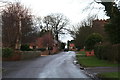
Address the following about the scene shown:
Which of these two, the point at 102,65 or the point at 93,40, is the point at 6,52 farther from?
the point at 102,65

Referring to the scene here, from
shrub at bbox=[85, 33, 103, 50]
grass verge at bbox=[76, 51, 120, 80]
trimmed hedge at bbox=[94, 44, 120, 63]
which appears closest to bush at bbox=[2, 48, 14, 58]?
grass verge at bbox=[76, 51, 120, 80]

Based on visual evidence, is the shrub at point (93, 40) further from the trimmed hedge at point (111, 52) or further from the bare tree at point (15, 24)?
the trimmed hedge at point (111, 52)

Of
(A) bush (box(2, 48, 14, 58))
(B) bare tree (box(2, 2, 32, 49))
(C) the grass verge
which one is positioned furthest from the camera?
(B) bare tree (box(2, 2, 32, 49))

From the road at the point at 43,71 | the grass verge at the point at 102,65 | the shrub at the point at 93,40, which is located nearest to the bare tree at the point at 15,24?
the shrub at the point at 93,40

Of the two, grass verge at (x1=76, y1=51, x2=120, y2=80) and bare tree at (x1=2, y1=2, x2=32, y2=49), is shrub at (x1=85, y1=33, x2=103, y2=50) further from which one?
grass verge at (x1=76, y1=51, x2=120, y2=80)

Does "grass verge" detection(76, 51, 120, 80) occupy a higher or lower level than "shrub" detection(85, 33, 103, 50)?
lower

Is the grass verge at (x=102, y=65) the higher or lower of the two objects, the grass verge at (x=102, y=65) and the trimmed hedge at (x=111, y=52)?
the lower

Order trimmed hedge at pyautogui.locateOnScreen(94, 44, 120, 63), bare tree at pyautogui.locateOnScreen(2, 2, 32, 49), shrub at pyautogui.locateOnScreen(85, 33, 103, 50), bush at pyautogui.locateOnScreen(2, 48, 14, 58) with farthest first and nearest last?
shrub at pyautogui.locateOnScreen(85, 33, 103, 50), bare tree at pyautogui.locateOnScreen(2, 2, 32, 49), bush at pyautogui.locateOnScreen(2, 48, 14, 58), trimmed hedge at pyautogui.locateOnScreen(94, 44, 120, 63)

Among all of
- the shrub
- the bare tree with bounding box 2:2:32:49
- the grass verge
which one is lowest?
the grass verge

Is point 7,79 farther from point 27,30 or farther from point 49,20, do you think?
point 49,20

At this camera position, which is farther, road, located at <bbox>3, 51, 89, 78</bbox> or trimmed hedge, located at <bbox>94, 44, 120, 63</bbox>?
trimmed hedge, located at <bbox>94, 44, 120, 63</bbox>

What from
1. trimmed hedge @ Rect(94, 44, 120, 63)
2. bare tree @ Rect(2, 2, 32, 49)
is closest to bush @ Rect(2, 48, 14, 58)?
bare tree @ Rect(2, 2, 32, 49)

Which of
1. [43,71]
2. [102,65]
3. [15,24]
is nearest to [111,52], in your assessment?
[102,65]

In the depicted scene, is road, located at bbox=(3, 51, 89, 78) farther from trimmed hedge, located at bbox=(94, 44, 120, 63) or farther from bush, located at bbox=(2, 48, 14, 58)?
bush, located at bbox=(2, 48, 14, 58)
